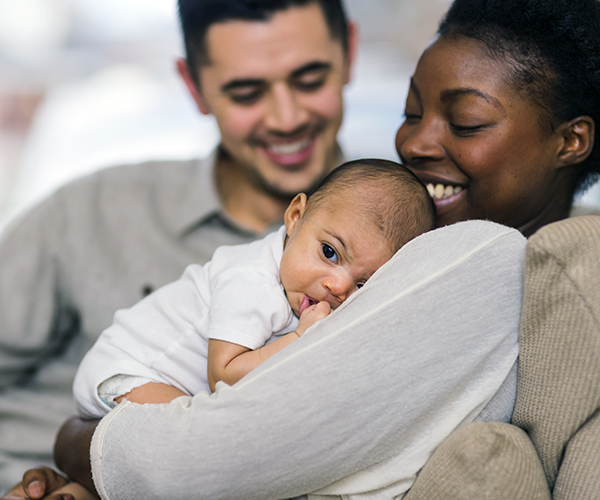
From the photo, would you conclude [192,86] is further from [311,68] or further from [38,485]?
[38,485]

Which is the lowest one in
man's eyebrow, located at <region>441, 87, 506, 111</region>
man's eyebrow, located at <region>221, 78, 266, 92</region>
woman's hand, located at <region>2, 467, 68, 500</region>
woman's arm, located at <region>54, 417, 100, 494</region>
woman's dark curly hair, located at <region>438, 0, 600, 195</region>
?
woman's hand, located at <region>2, 467, 68, 500</region>

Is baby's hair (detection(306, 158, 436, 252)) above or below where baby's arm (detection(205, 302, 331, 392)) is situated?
above

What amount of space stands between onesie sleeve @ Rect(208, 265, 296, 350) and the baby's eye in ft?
0.32

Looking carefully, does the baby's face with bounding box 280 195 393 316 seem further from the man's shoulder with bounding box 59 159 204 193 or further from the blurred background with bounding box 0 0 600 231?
the blurred background with bounding box 0 0 600 231

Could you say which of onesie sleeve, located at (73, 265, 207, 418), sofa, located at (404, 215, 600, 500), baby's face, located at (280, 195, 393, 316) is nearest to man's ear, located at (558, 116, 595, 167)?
sofa, located at (404, 215, 600, 500)

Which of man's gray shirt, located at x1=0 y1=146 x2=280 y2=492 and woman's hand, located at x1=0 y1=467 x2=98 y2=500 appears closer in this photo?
woman's hand, located at x1=0 y1=467 x2=98 y2=500

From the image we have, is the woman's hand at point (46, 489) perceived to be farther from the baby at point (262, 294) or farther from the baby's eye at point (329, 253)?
the baby's eye at point (329, 253)

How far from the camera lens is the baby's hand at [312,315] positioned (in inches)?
32.3

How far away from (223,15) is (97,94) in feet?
10.0

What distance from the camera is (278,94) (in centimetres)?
147

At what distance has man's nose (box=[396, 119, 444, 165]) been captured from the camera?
960mm

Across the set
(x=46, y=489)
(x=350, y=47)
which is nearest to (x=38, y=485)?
(x=46, y=489)

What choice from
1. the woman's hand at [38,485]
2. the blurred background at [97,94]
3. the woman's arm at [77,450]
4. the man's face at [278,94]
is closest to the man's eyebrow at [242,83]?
the man's face at [278,94]

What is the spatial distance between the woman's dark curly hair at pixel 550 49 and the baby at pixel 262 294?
0.81ft
